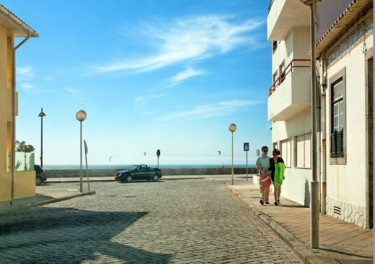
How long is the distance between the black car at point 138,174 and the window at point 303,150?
1830cm

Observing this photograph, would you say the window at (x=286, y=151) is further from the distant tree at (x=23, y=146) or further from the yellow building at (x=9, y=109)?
the distant tree at (x=23, y=146)

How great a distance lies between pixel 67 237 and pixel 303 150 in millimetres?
9997

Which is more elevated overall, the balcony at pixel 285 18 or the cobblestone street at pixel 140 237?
the balcony at pixel 285 18

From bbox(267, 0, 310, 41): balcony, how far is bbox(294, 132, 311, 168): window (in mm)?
4231

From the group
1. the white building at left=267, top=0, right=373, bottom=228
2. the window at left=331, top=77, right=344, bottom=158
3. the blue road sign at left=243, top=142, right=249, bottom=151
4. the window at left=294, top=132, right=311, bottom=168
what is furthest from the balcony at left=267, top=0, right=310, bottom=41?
the blue road sign at left=243, top=142, right=249, bottom=151

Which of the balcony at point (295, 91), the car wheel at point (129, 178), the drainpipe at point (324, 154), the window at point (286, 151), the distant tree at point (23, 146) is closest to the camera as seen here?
the drainpipe at point (324, 154)

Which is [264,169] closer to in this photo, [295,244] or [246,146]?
[295,244]

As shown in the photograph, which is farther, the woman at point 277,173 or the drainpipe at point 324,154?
the woman at point 277,173

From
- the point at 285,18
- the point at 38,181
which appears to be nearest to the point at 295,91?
the point at 285,18

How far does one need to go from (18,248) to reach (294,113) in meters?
11.9

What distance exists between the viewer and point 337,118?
1121cm

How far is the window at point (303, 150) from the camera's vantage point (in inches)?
596

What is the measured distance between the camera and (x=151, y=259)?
21.2ft

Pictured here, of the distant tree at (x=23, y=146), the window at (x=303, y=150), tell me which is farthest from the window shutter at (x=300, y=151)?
the distant tree at (x=23, y=146)
